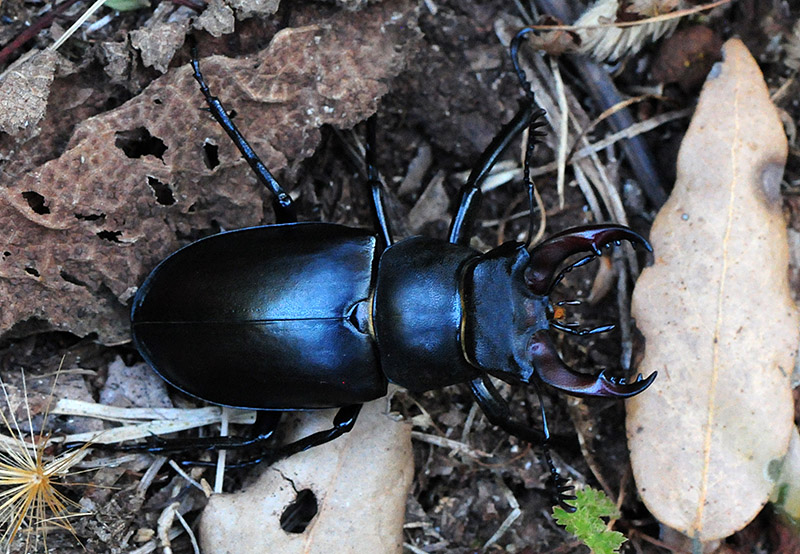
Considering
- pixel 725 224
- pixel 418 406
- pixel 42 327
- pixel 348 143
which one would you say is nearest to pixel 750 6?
pixel 725 224

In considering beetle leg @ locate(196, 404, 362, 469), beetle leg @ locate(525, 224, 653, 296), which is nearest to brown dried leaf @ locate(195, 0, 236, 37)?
beetle leg @ locate(525, 224, 653, 296)

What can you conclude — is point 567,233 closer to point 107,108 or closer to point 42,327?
point 107,108

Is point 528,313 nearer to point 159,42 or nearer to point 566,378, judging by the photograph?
point 566,378

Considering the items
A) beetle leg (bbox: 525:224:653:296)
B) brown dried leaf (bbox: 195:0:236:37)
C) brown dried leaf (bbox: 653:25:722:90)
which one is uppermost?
brown dried leaf (bbox: 195:0:236:37)

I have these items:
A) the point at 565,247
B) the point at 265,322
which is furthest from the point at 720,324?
the point at 265,322

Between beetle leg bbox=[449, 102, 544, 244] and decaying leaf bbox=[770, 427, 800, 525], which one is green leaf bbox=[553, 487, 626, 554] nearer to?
decaying leaf bbox=[770, 427, 800, 525]

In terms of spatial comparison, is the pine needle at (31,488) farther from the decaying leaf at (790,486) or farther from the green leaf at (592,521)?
the decaying leaf at (790,486)
